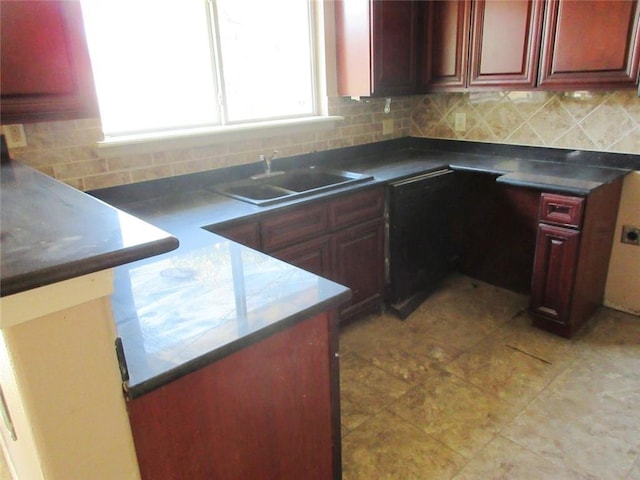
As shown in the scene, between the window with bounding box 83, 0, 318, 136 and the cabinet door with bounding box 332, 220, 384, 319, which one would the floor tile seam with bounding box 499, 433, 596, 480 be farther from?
the window with bounding box 83, 0, 318, 136

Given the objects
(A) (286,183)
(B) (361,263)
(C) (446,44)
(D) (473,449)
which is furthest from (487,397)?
(C) (446,44)

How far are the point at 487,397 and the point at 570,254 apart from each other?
2.92 feet

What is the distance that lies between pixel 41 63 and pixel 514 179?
2.27 metres

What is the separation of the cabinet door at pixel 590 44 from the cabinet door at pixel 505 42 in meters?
0.07

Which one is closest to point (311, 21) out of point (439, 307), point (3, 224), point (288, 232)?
point (288, 232)

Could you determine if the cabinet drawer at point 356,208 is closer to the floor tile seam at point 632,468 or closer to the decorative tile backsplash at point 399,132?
the decorative tile backsplash at point 399,132

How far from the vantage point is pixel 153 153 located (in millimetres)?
2352

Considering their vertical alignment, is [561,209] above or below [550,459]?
above

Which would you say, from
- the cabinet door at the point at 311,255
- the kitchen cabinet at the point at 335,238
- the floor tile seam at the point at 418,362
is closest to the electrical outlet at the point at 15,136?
the kitchen cabinet at the point at 335,238

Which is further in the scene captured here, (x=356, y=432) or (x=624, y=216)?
(x=624, y=216)

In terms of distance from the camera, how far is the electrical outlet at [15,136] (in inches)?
A: 75.1

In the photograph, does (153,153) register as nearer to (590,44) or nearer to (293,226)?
(293,226)

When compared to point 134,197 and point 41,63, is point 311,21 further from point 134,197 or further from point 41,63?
point 41,63

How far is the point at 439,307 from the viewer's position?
9.80 ft
